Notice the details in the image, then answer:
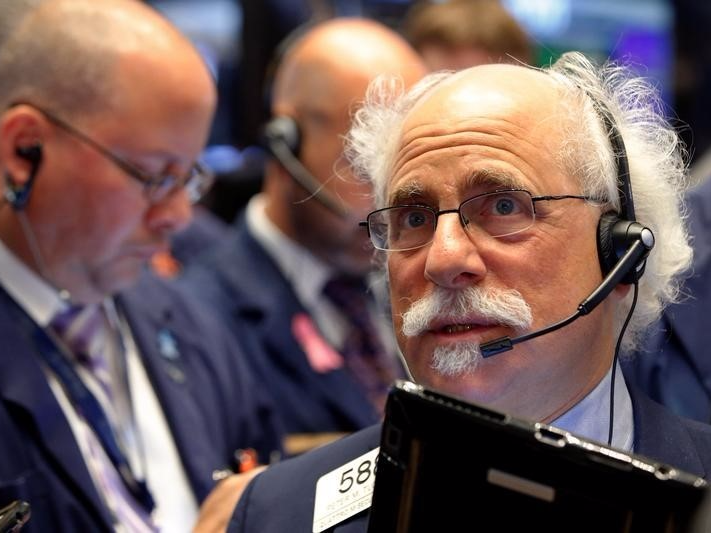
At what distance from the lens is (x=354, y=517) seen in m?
1.93

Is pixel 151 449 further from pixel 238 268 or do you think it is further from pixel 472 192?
pixel 472 192

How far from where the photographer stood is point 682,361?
2609 mm

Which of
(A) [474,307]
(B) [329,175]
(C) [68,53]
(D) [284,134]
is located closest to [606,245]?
(A) [474,307]

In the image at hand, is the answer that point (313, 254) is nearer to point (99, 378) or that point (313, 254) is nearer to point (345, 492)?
point (99, 378)

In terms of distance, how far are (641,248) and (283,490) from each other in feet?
2.52

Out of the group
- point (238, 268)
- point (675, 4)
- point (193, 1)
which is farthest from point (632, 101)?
point (675, 4)

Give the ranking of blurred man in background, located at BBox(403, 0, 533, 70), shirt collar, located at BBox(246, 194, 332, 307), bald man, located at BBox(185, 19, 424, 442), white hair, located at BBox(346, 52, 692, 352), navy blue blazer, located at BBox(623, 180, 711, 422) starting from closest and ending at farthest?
white hair, located at BBox(346, 52, 692, 352) < navy blue blazer, located at BBox(623, 180, 711, 422) < bald man, located at BBox(185, 19, 424, 442) < shirt collar, located at BBox(246, 194, 332, 307) < blurred man in background, located at BBox(403, 0, 533, 70)

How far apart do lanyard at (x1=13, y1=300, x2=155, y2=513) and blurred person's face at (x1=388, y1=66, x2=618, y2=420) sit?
0.98m

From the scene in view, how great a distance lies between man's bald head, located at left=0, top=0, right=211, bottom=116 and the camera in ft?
9.35

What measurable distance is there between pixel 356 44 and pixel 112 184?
128 centimetres

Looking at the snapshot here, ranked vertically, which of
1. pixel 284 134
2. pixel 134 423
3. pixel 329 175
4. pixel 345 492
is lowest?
pixel 345 492

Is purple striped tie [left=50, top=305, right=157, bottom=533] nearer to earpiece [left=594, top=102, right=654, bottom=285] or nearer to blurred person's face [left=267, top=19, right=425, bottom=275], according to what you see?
blurred person's face [left=267, top=19, right=425, bottom=275]

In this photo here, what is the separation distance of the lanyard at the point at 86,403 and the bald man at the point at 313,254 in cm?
74

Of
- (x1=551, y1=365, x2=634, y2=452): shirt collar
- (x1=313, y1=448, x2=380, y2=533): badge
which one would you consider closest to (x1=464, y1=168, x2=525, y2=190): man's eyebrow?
(x1=551, y1=365, x2=634, y2=452): shirt collar
